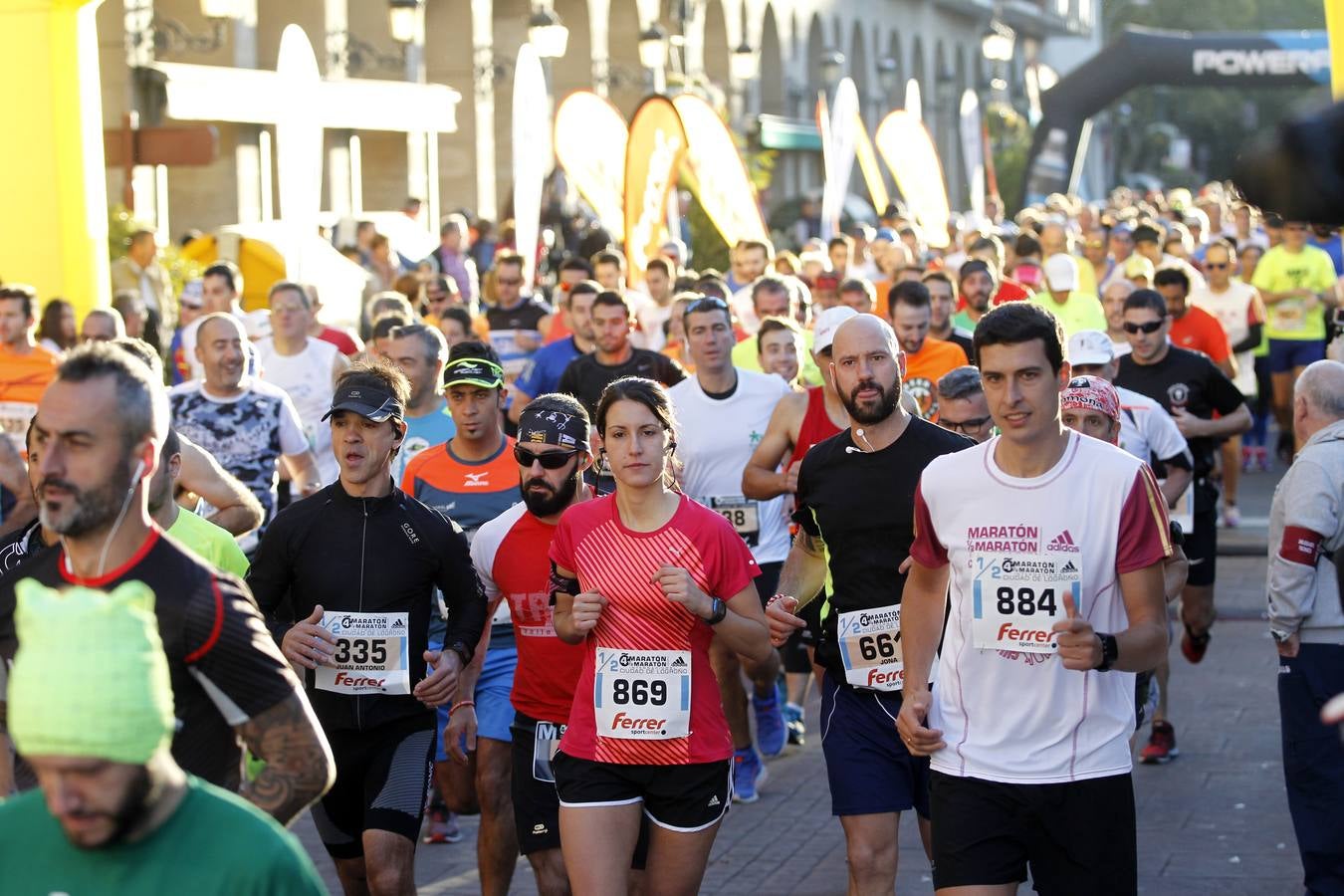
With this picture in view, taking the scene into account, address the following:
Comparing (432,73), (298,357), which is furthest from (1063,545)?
(432,73)

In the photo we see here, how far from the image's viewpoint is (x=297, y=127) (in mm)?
13703

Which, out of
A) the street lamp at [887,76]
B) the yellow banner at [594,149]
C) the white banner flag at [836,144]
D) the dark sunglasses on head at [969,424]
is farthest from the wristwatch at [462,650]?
the street lamp at [887,76]

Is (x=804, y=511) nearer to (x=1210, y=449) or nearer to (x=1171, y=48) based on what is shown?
(x=1210, y=449)

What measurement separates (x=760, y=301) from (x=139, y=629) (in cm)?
955

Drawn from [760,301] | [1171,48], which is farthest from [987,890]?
[1171,48]

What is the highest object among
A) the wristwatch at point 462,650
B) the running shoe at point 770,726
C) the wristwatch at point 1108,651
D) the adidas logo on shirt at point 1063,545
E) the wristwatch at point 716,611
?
the adidas logo on shirt at point 1063,545

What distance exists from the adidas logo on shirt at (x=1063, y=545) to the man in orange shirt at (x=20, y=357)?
733 cm

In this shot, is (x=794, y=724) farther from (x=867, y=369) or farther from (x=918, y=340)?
(x=867, y=369)

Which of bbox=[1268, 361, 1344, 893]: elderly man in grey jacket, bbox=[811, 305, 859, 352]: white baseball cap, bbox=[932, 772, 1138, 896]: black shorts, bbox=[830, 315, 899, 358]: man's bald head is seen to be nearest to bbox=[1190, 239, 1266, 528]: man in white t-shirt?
bbox=[811, 305, 859, 352]: white baseball cap

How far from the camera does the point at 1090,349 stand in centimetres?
879

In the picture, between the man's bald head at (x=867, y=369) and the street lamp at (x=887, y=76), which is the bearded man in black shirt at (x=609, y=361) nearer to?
the man's bald head at (x=867, y=369)

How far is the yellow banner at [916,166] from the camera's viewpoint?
2481 centimetres

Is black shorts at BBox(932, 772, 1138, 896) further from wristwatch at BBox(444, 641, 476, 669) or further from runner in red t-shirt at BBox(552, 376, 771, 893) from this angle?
wristwatch at BBox(444, 641, 476, 669)

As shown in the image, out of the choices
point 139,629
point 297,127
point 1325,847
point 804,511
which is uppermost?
point 297,127
